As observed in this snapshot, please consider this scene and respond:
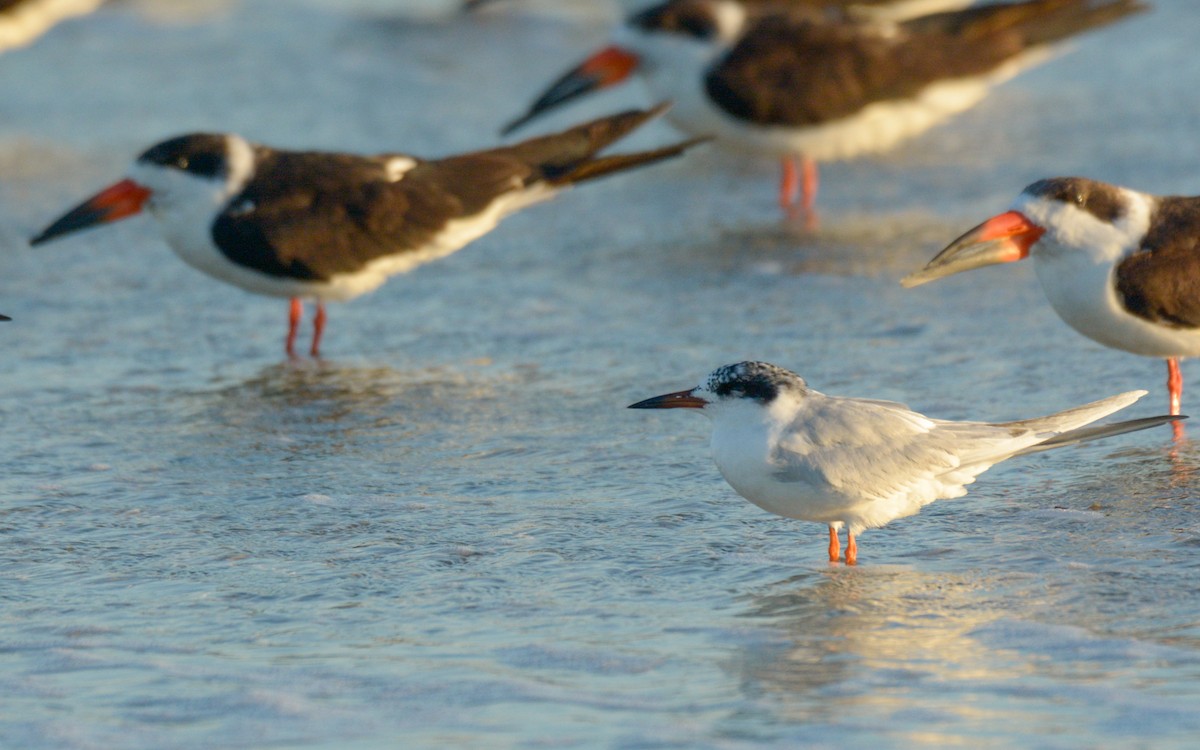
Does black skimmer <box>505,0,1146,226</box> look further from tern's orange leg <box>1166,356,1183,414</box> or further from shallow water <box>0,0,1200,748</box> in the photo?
tern's orange leg <box>1166,356,1183,414</box>

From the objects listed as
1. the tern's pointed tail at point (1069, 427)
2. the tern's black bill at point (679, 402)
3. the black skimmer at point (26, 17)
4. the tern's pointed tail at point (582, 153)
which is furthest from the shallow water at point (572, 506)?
the black skimmer at point (26, 17)

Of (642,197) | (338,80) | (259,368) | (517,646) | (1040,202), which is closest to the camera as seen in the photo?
(517,646)

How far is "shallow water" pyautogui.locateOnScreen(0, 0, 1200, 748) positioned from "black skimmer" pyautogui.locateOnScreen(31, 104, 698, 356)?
329mm

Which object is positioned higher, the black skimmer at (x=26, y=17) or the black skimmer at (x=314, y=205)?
the black skimmer at (x=26, y=17)

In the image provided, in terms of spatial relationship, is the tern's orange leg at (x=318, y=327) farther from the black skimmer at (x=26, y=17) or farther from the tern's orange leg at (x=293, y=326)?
the black skimmer at (x=26, y=17)

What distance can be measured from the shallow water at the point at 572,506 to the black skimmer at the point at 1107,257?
1.24 ft

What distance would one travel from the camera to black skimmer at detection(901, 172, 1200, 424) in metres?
5.03

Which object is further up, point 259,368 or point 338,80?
point 338,80

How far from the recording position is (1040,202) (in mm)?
5094

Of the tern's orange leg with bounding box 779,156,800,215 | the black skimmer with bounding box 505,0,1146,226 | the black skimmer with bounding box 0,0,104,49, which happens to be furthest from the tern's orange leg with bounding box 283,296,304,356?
the black skimmer with bounding box 0,0,104,49

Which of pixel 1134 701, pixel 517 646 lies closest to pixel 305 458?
pixel 517 646

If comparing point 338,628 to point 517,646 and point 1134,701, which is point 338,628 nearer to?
point 517,646

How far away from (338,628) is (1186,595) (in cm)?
189

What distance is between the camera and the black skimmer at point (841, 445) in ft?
13.4
